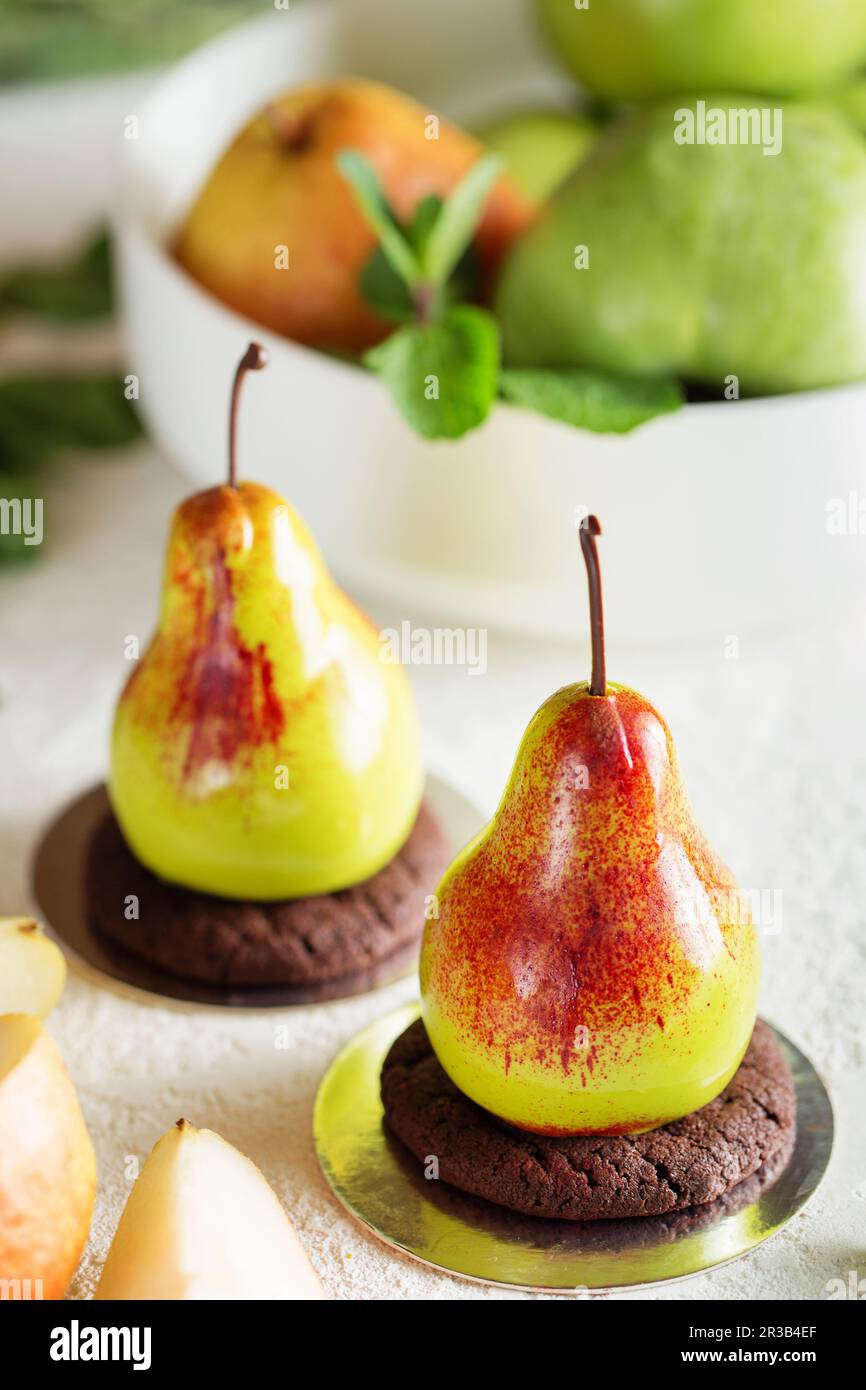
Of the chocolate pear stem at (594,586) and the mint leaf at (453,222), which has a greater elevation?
the mint leaf at (453,222)

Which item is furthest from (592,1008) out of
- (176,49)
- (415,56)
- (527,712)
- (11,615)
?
(176,49)

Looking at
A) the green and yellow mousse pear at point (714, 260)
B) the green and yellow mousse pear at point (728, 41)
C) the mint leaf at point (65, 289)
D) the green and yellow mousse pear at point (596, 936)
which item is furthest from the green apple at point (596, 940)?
the mint leaf at point (65, 289)

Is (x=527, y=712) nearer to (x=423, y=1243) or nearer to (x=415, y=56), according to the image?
(x=423, y=1243)

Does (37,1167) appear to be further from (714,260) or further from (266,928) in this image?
(714,260)

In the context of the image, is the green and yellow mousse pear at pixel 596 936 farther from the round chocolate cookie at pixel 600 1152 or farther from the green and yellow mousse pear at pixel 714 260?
the green and yellow mousse pear at pixel 714 260

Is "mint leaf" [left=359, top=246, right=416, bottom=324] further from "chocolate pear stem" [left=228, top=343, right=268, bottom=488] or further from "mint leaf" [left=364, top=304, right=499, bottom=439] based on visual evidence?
"chocolate pear stem" [left=228, top=343, right=268, bottom=488]

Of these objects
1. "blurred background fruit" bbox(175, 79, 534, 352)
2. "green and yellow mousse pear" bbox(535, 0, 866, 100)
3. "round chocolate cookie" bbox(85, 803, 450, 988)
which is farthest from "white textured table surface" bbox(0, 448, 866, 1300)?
"green and yellow mousse pear" bbox(535, 0, 866, 100)
